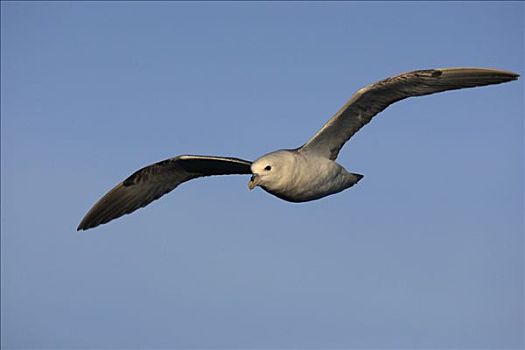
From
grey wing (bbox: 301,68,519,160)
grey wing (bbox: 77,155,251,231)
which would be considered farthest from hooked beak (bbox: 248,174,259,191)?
grey wing (bbox: 77,155,251,231)

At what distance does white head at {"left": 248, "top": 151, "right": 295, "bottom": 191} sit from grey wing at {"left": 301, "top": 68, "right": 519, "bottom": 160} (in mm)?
1239

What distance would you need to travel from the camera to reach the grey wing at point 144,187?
1884cm

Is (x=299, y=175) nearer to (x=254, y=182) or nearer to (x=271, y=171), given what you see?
(x=271, y=171)

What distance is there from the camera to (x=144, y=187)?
63.7 feet

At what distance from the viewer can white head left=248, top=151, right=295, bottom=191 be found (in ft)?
50.6

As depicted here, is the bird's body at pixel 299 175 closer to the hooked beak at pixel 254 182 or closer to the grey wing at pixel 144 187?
the hooked beak at pixel 254 182

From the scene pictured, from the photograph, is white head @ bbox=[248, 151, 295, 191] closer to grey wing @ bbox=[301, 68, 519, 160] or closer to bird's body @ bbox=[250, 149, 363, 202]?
bird's body @ bbox=[250, 149, 363, 202]

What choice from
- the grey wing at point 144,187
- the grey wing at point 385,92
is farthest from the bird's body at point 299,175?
the grey wing at point 144,187

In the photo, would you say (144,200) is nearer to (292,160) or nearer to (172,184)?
(172,184)

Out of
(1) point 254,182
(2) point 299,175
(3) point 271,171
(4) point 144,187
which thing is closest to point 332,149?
(2) point 299,175

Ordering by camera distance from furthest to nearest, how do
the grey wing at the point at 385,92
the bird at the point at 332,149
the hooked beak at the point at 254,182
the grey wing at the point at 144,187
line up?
the grey wing at the point at 144,187
the grey wing at the point at 385,92
the bird at the point at 332,149
the hooked beak at the point at 254,182

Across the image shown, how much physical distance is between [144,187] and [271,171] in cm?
477

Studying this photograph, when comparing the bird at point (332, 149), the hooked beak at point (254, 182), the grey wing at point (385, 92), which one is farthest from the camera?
the grey wing at point (385, 92)

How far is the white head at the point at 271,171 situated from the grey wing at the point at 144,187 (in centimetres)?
299
